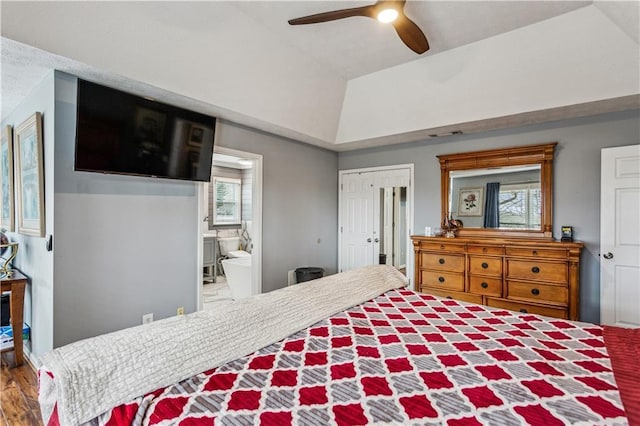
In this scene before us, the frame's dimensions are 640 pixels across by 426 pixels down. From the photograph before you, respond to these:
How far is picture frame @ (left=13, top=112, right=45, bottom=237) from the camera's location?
8.22 ft

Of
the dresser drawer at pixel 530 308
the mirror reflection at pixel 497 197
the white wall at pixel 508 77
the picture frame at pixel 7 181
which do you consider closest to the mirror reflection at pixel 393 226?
the mirror reflection at pixel 497 197

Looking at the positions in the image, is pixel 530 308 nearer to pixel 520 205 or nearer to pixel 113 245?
pixel 520 205

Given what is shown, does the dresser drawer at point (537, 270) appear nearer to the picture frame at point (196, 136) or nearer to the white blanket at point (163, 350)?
the white blanket at point (163, 350)

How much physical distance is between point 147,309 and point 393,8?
3074 millimetres

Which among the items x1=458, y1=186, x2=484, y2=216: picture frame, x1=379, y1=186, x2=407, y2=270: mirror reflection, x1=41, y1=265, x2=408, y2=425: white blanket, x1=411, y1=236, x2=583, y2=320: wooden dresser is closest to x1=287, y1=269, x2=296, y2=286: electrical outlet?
x1=379, y1=186, x2=407, y2=270: mirror reflection

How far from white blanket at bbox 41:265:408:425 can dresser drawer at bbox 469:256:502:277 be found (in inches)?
91.4

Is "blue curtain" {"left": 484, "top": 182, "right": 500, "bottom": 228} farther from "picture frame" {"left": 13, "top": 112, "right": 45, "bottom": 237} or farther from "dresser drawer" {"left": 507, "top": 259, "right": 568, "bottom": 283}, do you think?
"picture frame" {"left": 13, "top": 112, "right": 45, "bottom": 237}

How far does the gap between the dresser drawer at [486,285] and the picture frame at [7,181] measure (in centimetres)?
485

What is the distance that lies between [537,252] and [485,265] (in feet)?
1.69

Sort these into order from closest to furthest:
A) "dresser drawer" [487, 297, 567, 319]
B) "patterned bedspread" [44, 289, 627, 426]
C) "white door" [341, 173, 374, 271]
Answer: "patterned bedspread" [44, 289, 627, 426] < "dresser drawer" [487, 297, 567, 319] < "white door" [341, 173, 374, 271]

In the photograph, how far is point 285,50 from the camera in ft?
10.0

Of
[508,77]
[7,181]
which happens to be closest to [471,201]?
[508,77]

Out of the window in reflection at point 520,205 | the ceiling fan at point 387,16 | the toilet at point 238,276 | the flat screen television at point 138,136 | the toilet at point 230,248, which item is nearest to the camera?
the ceiling fan at point 387,16

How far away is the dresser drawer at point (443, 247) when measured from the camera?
3.76 meters
